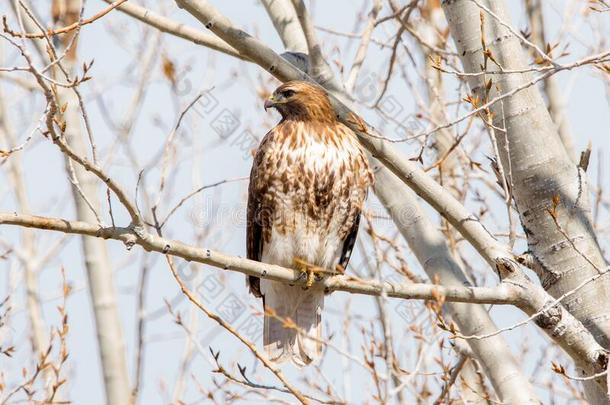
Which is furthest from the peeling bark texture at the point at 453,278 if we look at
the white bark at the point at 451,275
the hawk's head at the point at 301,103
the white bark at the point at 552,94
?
the white bark at the point at 552,94

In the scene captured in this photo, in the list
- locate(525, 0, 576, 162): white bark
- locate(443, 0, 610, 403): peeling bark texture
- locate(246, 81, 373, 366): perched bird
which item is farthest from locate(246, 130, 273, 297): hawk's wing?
locate(525, 0, 576, 162): white bark

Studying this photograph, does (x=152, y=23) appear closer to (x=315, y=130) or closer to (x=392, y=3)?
(x=315, y=130)

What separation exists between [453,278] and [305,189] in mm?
936

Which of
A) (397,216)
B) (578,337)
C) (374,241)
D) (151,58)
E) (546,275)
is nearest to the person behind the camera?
(578,337)

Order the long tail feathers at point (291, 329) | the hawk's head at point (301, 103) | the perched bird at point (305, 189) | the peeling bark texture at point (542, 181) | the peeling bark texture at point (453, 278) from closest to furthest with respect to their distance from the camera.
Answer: the peeling bark texture at point (542, 181), the peeling bark texture at point (453, 278), the perched bird at point (305, 189), the hawk's head at point (301, 103), the long tail feathers at point (291, 329)

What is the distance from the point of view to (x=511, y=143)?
13.3ft

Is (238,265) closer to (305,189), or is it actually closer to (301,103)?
(305,189)

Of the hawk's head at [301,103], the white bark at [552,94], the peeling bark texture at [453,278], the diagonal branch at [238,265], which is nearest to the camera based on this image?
the diagonal branch at [238,265]

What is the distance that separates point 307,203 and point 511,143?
110 centimetres

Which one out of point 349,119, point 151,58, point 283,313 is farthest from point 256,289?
point 151,58

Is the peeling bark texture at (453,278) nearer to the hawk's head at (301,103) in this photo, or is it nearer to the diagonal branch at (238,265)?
the diagonal branch at (238,265)

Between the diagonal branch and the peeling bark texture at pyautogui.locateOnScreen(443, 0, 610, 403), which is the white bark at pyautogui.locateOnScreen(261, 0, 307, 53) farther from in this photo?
the diagonal branch

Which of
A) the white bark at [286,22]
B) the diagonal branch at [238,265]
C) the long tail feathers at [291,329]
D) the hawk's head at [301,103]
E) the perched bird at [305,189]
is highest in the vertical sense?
the white bark at [286,22]

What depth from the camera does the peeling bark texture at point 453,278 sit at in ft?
13.4
